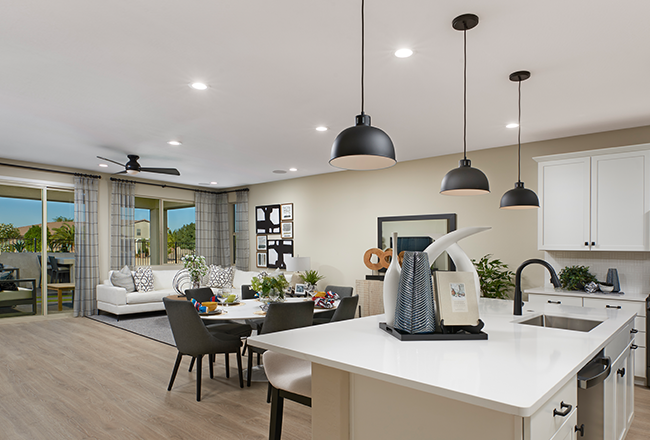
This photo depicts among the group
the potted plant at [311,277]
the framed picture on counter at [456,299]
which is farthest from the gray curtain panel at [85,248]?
the framed picture on counter at [456,299]

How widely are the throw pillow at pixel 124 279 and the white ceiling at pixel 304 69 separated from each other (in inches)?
105

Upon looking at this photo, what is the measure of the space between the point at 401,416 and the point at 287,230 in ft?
22.8

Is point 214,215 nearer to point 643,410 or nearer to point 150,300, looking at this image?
point 150,300

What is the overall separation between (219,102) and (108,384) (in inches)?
109

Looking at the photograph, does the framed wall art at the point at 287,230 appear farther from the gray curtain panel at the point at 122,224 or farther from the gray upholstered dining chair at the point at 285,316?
the gray upholstered dining chair at the point at 285,316

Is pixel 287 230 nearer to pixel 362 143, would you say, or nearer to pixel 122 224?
pixel 122 224

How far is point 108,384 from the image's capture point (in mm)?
3746

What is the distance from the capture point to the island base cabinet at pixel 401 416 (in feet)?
4.09

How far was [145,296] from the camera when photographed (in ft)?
23.2

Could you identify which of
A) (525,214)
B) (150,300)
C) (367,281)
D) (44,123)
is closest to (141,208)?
(150,300)

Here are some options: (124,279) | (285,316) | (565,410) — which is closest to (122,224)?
(124,279)

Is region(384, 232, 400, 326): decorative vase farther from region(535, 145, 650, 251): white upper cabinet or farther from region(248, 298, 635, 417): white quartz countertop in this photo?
region(535, 145, 650, 251): white upper cabinet

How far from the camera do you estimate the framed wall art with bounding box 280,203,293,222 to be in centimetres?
824

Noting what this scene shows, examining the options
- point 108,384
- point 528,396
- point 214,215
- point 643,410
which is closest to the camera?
point 528,396
